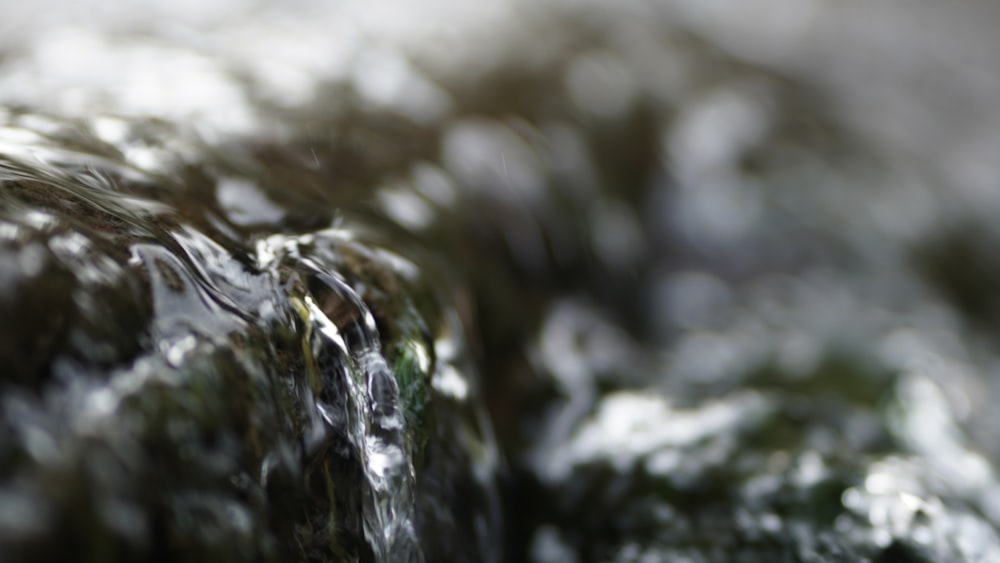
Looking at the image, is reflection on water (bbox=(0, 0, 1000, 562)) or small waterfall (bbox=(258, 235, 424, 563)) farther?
small waterfall (bbox=(258, 235, 424, 563))

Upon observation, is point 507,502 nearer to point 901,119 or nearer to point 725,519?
point 725,519

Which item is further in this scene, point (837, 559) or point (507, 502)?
point (507, 502)

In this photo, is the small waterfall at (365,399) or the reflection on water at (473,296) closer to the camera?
the reflection on water at (473,296)

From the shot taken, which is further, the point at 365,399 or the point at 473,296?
the point at 473,296

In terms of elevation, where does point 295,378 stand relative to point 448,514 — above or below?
above

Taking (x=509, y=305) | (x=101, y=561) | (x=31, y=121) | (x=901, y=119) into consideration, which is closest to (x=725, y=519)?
(x=509, y=305)

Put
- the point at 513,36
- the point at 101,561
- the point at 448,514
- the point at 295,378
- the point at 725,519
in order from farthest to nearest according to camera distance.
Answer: the point at 513,36 < the point at 725,519 < the point at 448,514 < the point at 295,378 < the point at 101,561

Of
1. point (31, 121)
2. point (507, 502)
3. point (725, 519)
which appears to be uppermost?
point (31, 121)

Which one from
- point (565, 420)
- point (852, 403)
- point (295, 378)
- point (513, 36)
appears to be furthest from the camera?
point (513, 36)
